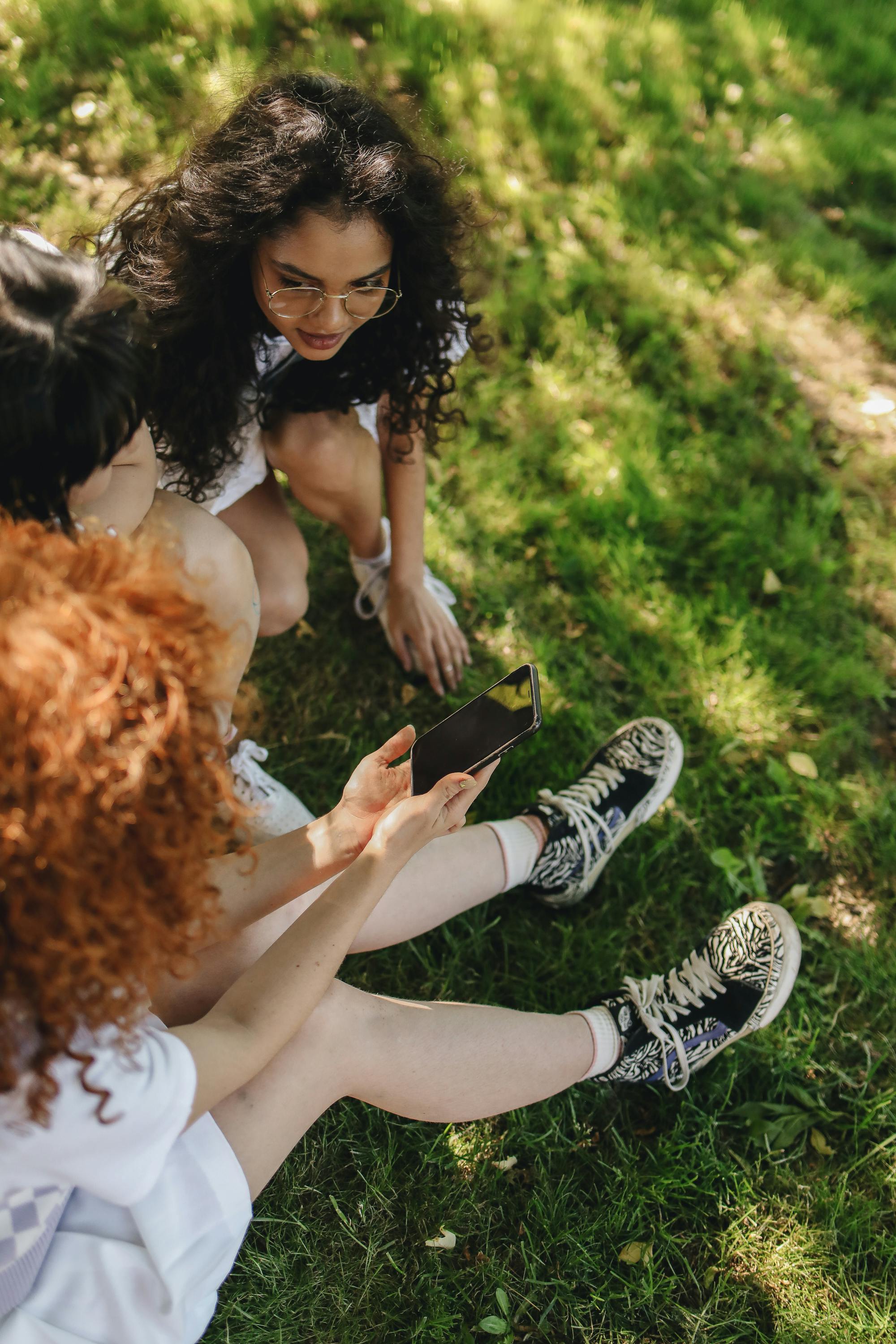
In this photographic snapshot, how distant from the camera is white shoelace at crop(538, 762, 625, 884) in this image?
85.4 inches

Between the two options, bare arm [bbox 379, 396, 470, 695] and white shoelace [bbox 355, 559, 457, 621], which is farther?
white shoelace [bbox 355, 559, 457, 621]

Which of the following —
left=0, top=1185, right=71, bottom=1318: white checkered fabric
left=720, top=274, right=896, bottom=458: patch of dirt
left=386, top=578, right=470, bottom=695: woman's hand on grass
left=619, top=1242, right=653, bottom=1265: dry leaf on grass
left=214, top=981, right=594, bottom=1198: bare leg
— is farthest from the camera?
left=720, top=274, right=896, bottom=458: patch of dirt

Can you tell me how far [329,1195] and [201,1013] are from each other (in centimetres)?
60

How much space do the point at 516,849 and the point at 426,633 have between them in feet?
2.27

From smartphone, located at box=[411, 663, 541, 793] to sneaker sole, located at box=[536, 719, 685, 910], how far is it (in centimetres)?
58

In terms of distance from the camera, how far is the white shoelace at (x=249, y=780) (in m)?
2.15

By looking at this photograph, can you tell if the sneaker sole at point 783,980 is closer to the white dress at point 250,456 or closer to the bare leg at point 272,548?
the bare leg at point 272,548

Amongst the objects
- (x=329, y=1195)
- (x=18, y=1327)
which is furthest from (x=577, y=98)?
(x=18, y=1327)

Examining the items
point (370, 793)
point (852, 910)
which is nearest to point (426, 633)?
point (370, 793)

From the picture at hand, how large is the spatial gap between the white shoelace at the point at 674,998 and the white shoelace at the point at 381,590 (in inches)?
45.8

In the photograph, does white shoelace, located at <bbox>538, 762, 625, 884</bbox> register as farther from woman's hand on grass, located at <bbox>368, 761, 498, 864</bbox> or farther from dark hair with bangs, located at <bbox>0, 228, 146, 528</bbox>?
dark hair with bangs, located at <bbox>0, 228, 146, 528</bbox>

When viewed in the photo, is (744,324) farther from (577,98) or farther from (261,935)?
(261,935)

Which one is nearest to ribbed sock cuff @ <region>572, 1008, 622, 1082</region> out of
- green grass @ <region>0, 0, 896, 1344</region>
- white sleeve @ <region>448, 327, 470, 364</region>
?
green grass @ <region>0, 0, 896, 1344</region>

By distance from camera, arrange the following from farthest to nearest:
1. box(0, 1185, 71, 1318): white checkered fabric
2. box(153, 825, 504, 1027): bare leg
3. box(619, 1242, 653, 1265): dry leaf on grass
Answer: box(619, 1242, 653, 1265): dry leaf on grass, box(153, 825, 504, 1027): bare leg, box(0, 1185, 71, 1318): white checkered fabric
